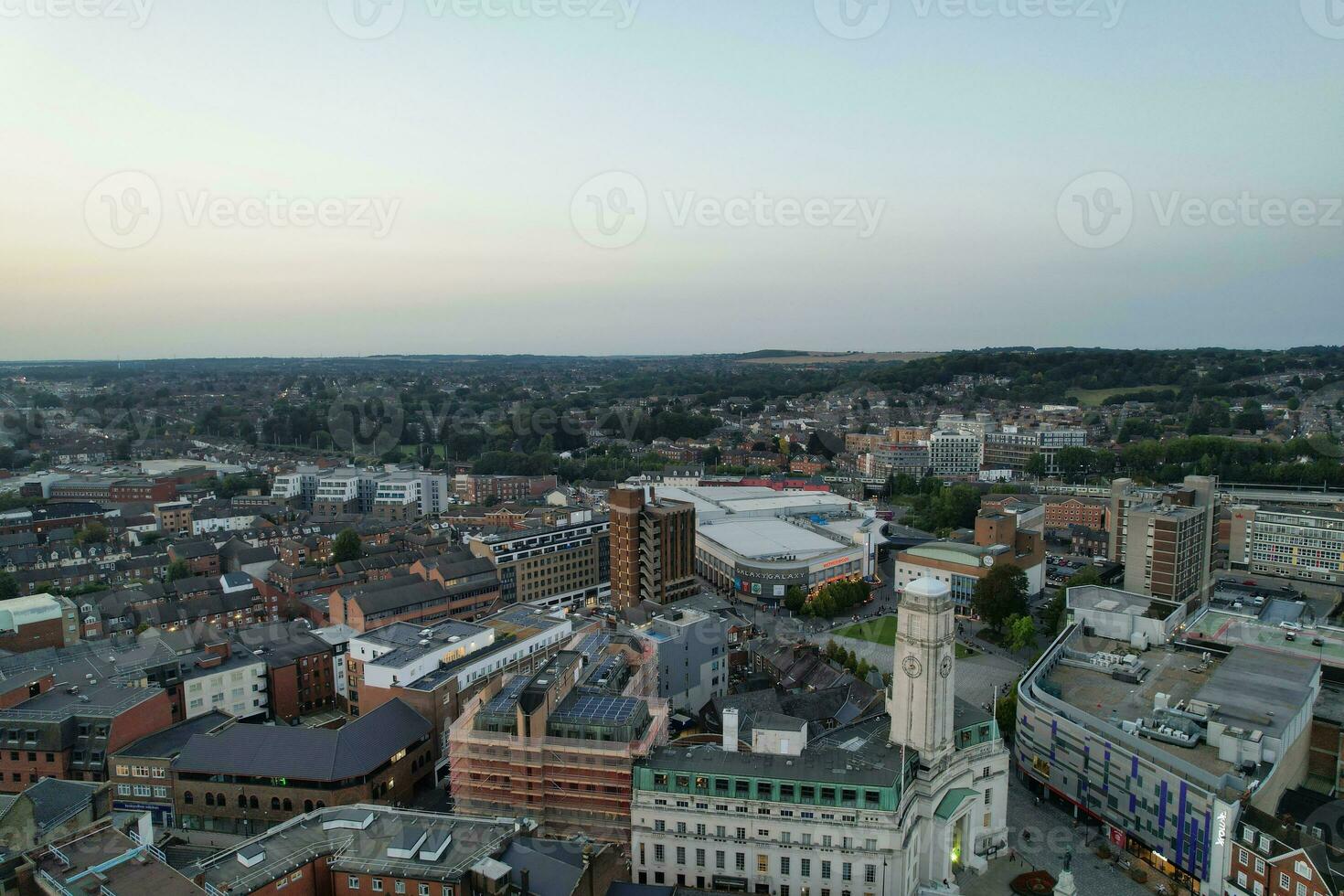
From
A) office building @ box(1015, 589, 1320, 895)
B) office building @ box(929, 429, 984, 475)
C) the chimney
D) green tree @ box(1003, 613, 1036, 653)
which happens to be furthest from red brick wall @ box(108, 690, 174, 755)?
office building @ box(929, 429, 984, 475)

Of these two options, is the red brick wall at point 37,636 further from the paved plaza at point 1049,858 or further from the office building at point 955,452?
the office building at point 955,452

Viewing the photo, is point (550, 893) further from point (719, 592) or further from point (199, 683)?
point (719, 592)

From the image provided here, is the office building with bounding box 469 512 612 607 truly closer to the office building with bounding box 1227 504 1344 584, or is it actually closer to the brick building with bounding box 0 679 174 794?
the brick building with bounding box 0 679 174 794

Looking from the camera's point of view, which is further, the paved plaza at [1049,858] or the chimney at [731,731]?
the paved plaza at [1049,858]

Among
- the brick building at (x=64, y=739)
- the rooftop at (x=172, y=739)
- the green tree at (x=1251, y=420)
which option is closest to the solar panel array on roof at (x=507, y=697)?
the rooftop at (x=172, y=739)

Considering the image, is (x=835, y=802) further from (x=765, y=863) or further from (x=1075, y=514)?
(x=1075, y=514)

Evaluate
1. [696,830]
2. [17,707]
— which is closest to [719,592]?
[696,830]
